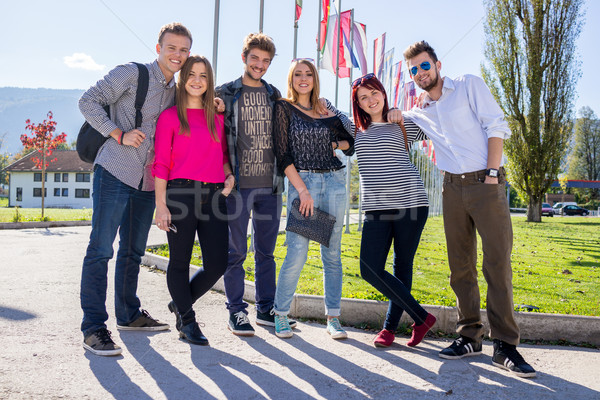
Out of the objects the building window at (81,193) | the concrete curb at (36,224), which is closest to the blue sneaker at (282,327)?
the concrete curb at (36,224)

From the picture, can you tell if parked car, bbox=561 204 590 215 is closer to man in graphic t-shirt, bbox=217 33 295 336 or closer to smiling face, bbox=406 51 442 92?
smiling face, bbox=406 51 442 92

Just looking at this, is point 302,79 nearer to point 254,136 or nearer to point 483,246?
point 254,136

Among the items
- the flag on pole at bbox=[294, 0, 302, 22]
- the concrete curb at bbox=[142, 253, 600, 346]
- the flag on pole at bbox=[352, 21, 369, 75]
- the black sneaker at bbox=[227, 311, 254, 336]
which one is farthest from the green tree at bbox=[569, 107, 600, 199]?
the black sneaker at bbox=[227, 311, 254, 336]

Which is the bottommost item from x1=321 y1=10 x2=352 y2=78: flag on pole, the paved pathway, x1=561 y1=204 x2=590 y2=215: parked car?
the paved pathway

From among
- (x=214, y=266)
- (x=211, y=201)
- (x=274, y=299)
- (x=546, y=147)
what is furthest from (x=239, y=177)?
(x=546, y=147)

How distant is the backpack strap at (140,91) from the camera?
3.81 m

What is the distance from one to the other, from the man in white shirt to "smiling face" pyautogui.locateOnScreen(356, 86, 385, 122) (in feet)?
0.46

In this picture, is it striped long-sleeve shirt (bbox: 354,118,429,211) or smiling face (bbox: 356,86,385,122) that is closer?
striped long-sleeve shirt (bbox: 354,118,429,211)

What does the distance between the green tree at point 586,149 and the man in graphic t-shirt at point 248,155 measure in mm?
76707

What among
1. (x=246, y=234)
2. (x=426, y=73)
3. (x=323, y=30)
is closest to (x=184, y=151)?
(x=246, y=234)

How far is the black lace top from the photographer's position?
4.03 metres

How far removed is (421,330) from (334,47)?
10245mm

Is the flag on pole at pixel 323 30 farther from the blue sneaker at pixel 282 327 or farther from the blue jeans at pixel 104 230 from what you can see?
the blue sneaker at pixel 282 327

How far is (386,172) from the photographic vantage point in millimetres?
3838
